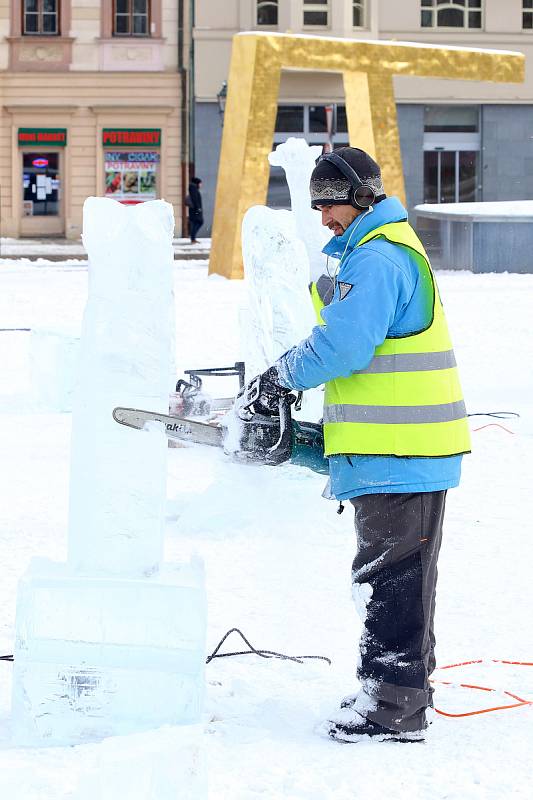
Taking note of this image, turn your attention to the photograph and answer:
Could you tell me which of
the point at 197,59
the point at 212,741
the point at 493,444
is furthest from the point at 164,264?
the point at 197,59

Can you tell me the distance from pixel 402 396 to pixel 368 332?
198 millimetres

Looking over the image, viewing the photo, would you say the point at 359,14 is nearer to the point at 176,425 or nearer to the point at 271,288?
the point at 271,288

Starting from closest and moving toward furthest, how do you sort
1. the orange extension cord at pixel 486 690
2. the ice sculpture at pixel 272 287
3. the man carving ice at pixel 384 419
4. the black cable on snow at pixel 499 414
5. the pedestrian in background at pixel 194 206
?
the man carving ice at pixel 384 419
the orange extension cord at pixel 486 690
the ice sculpture at pixel 272 287
the black cable on snow at pixel 499 414
the pedestrian in background at pixel 194 206

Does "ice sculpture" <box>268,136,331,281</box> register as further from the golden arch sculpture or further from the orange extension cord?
the golden arch sculpture

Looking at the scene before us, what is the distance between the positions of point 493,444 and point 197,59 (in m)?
24.8

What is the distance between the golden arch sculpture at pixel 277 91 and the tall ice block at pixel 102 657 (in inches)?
564

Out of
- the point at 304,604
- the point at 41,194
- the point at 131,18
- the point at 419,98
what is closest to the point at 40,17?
the point at 131,18

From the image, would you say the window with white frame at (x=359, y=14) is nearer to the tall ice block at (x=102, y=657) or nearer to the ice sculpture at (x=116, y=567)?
the ice sculpture at (x=116, y=567)

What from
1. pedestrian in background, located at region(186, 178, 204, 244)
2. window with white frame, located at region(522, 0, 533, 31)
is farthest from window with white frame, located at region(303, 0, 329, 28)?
pedestrian in background, located at region(186, 178, 204, 244)

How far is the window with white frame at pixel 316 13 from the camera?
31750 millimetres

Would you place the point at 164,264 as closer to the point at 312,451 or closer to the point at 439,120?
the point at 312,451

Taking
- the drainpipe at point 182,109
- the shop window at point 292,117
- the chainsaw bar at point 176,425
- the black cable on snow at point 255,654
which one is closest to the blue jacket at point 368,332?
the chainsaw bar at point 176,425

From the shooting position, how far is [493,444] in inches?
323

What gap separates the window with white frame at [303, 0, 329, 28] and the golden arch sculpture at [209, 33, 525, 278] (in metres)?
12.5
